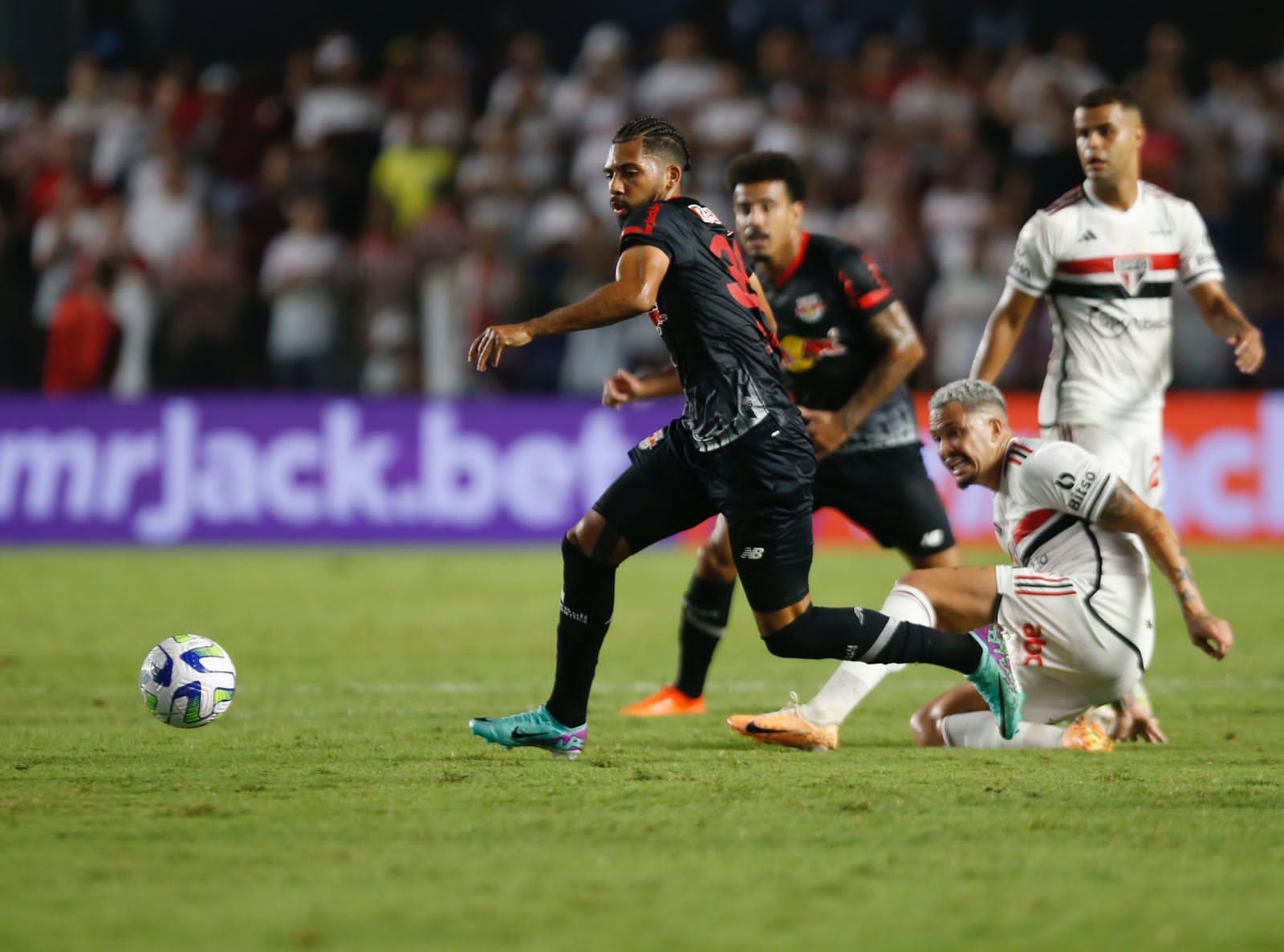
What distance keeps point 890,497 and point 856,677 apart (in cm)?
122

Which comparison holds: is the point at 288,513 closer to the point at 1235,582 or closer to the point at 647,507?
the point at 1235,582

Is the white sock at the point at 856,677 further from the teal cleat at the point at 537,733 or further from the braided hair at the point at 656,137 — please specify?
the braided hair at the point at 656,137

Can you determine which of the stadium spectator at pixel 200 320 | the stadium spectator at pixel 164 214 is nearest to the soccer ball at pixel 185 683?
the stadium spectator at pixel 200 320

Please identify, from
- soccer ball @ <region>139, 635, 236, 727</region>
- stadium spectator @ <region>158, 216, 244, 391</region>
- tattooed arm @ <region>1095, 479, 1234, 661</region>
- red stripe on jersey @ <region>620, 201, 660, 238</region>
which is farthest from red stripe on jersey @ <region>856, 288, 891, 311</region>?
stadium spectator @ <region>158, 216, 244, 391</region>

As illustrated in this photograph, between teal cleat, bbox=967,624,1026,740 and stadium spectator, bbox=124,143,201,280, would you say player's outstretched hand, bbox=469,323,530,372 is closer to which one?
teal cleat, bbox=967,624,1026,740

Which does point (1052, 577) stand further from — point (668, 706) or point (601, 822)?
point (601, 822)

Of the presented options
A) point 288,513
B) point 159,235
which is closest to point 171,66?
point 159,235

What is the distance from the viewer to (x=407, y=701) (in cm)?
755

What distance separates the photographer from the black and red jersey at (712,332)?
5742 mm

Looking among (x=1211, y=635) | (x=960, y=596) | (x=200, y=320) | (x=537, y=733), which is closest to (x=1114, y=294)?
(x=960, y=596)

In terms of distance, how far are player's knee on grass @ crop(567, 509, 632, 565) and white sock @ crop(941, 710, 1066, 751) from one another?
1419 millimetres

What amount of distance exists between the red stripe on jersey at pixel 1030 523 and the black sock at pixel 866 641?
25.2 inches

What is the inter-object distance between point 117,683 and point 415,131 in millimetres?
9382

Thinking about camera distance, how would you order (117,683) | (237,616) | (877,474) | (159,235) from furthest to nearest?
1. (159,235)
2. (237,616)
3. (117,683)
4. (877,474)
